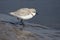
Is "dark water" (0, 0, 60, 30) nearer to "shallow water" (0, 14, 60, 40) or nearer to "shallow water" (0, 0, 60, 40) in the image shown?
"shallow water" (0, 0, 60, 40)

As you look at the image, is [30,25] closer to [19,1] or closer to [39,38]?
[39,38]

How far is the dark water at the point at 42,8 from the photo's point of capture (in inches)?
251

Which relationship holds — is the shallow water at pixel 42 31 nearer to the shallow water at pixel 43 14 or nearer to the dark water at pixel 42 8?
the shallow water at pixel 43 14

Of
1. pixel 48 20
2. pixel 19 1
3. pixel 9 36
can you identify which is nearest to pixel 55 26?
pixel 48 20

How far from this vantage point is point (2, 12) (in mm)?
7047

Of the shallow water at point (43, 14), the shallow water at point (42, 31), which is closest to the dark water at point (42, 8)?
the shallow water at point (43, 14)

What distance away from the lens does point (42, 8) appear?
7496 mm

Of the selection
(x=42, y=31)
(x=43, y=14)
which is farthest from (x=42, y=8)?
(x=42, y=31)

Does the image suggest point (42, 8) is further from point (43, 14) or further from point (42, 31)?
point (42, 31)

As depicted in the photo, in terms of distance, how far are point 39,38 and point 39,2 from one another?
133 inches

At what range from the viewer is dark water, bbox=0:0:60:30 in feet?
21.0

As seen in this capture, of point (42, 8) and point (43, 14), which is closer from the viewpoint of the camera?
point (43, 14)

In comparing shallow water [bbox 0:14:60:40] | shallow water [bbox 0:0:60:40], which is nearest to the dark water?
shallow water [bbox 0:0:60:40]

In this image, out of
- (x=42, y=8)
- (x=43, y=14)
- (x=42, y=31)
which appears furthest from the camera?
(x=42, y=8)
